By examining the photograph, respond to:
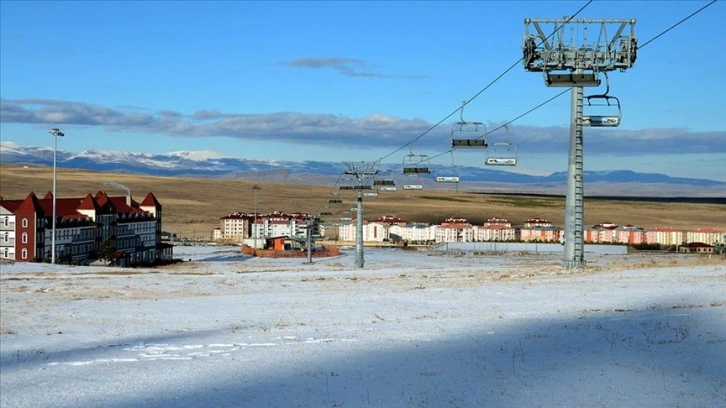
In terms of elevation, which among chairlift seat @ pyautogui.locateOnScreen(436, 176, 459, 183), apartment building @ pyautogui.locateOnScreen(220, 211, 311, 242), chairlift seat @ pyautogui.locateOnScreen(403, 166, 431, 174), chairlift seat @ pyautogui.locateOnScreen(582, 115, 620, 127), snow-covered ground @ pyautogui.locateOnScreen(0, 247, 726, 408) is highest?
chairlift seat @ pyautogui.locateOnScreen(582, 115, 620, 127)

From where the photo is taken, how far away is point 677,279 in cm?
2984

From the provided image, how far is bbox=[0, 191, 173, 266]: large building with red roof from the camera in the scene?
74000 millimetres

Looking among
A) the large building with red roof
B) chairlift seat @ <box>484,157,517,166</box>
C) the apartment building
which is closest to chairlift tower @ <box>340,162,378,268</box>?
chairlift seat @ <box>484,157,517,166</box>

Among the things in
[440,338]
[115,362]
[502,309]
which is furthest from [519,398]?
[502,309]

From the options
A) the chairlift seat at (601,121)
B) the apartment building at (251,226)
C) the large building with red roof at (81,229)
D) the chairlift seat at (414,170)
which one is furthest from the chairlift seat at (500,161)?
the apartment building at (251,226)

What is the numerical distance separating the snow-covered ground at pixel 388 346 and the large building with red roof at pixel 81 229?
43452 mm

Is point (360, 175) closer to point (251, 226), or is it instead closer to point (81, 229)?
point (81, 229)

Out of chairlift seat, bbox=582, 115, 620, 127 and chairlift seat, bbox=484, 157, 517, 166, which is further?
chairlift seat, bbox=484, 157, 517, 166

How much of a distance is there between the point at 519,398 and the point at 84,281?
3448cm

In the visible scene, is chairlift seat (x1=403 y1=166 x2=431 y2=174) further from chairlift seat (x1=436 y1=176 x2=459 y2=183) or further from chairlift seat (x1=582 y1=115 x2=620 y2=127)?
chairlift seat (x1=582 y1=115 x2=620 y2=127)

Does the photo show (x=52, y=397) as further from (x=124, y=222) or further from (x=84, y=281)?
(x=124, y=222)

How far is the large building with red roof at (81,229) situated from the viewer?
74.0m

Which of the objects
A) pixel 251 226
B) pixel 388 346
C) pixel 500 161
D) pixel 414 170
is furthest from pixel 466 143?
pixel 251 226

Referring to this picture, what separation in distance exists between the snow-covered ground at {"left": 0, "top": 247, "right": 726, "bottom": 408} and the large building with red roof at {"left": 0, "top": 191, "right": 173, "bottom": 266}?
43.5 meters
